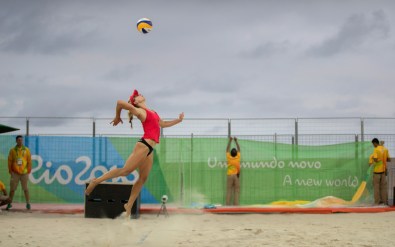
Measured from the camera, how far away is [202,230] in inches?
420

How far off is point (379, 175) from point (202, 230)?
25.5ft

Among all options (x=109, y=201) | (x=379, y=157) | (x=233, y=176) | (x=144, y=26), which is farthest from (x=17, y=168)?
(x=379, y=157)

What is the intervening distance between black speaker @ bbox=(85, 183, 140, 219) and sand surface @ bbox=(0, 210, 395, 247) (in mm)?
343

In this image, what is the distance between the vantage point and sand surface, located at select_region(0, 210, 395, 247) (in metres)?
9.06

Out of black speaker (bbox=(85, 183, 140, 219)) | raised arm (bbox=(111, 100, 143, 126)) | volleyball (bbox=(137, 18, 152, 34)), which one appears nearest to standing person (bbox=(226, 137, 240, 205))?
black speaker (bbox=(85, 183, 140, 219))

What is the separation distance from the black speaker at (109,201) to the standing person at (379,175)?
7506mm

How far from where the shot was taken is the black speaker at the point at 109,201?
1291 cm

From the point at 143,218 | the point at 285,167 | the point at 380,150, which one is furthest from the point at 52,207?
the point at 380,150

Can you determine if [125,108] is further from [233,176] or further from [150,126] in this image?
[233,176]

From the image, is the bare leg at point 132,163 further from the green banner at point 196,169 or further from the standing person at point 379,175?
the standing person at point 379,175

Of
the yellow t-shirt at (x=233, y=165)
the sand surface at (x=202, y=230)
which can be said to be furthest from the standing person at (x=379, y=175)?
the yellow t-shirt at (x=233, y=165)

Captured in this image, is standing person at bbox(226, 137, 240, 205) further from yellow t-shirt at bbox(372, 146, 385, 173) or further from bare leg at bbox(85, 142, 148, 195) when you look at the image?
bare leg at bbox(85, 142, 148, 195)

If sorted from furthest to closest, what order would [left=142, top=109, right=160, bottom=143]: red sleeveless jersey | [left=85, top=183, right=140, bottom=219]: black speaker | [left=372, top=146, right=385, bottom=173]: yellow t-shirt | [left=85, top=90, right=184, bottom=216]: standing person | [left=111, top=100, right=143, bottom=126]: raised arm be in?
[left=372, top=146, right=385, bottom=173]: yellow t-shirt → [left=85, top=183, right=140, bottom=219]: black speaker → [left=142, top=109, right=160, bottom=143]: red sleeveless jersey → [left=85, top=90, right=184, bottom=216]: standing person → [left=111, top=100, right=143, bottom=126]: raised arm

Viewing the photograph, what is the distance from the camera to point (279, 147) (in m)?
16.8
